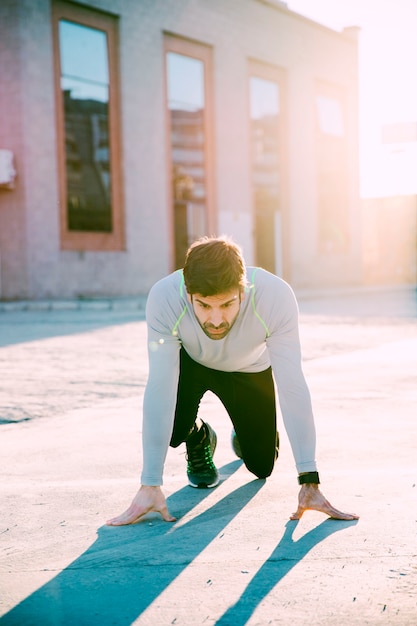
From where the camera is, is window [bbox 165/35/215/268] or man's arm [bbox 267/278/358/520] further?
window [bbox 165/35/215/268]

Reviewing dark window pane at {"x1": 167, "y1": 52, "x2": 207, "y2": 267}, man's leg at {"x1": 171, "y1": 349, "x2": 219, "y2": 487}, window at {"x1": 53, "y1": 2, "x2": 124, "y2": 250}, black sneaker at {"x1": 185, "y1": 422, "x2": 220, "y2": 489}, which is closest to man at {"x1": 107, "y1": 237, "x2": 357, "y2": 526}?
man's leg at {"x1": 171, "y1": 349, "x2": 219, "y2": 487}

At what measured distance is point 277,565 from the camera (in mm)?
2713

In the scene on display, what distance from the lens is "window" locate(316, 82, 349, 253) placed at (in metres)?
28.8

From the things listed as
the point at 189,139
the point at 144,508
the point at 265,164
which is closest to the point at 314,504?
the point at 144,508

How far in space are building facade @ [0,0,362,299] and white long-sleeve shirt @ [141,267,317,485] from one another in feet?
52.4

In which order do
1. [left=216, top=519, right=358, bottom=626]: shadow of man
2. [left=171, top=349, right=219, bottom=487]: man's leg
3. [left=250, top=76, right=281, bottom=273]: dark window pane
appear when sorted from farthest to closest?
[left=250, top=76, right=281, bottom=273]: dark window pane, [left=171, top=349, right=219, bottom=487]: man's leg, [left=216, top=519, right=358, bottom=626]: shadow of man

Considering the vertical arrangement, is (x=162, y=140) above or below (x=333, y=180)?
above

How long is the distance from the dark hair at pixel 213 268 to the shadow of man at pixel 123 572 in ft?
2.79

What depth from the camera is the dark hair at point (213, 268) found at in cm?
294

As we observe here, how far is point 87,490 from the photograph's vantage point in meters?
3.68

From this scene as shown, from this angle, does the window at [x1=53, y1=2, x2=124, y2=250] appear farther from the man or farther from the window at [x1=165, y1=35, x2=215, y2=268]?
the man

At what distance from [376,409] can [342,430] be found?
70 centimetres

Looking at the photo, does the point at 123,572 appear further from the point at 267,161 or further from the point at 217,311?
the point at 267,161

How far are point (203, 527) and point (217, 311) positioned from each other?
775 mm
